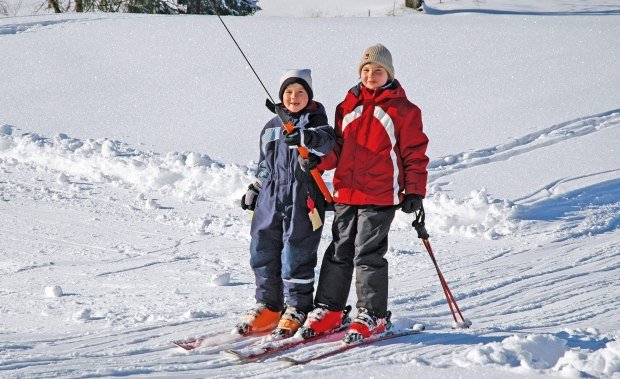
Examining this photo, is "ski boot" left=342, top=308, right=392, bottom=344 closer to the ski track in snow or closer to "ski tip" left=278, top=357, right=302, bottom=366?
"ski tip" left=278, top=357, right=302, bottom=366

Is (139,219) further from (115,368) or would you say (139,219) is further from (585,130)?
(585,130)

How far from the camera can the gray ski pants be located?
4332mm

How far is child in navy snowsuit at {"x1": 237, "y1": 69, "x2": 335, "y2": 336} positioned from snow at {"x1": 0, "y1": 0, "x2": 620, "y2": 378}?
290mm

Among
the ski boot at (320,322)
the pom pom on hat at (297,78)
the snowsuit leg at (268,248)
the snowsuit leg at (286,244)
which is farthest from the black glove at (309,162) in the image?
the ski boot at (320,322)

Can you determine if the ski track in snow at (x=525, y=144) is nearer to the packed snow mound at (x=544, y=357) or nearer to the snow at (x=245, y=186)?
the snow at (x=245, y=186)

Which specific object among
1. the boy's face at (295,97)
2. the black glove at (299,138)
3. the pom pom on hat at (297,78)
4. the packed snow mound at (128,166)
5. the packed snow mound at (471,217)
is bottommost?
the packed snow mound at (471,217)

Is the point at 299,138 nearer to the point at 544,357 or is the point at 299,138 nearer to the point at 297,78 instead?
the point at 297,78

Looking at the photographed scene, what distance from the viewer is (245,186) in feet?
27.1

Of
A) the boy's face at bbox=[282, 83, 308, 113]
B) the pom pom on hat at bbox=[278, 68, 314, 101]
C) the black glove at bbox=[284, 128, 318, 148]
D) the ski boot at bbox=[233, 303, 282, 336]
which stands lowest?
the ski boot at bbox=[233, 303, 282, 336]

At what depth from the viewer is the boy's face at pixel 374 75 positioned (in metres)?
4.33

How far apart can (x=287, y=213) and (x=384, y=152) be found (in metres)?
0.62

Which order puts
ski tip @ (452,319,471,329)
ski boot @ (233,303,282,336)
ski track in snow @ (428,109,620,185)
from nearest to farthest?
ski boot @ (233,303,282,336)
ski tip @ (452,319,471,329)
ski track in snow @ (428,109,620,185)

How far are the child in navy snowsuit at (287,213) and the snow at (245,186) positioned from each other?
0.29 m

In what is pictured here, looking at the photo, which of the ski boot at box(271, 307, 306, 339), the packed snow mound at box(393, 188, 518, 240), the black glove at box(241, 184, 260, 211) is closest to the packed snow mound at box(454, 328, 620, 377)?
the ski boot at box(271, 307, 306, 339)
